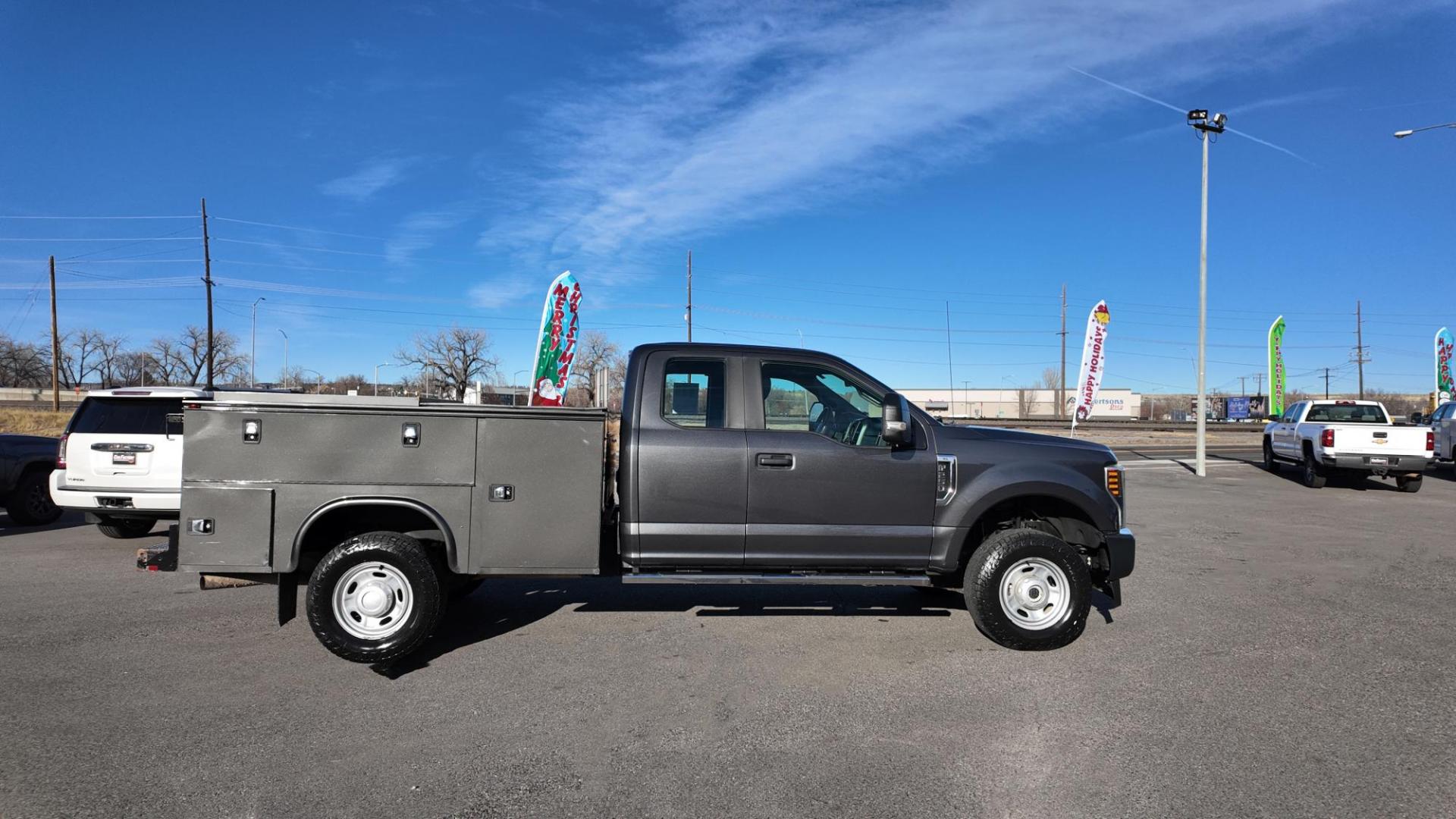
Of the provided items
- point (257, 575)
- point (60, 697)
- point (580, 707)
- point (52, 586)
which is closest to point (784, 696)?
point (580, 707)

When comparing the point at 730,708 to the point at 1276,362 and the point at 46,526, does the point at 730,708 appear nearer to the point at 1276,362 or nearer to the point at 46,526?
the point at 46,526

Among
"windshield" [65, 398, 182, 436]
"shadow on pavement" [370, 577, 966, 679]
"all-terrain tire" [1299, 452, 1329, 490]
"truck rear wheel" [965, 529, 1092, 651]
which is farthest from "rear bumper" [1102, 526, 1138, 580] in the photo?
"all-terrain tire" [1299, 452, 1329, 490]

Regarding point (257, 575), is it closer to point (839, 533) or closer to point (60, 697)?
point (60, 697)

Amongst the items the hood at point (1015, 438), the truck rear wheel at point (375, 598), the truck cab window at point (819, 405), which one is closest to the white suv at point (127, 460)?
the truck rear wheel at point (375, 598)

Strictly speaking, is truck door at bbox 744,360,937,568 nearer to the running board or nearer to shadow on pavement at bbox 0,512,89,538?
the running board

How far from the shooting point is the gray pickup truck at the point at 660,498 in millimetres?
4980

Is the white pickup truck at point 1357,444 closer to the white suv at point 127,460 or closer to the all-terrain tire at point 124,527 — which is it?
the white suv at point 127,460

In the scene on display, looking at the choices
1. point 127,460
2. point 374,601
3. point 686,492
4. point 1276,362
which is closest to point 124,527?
point 127,460

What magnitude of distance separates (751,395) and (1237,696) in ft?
11.2

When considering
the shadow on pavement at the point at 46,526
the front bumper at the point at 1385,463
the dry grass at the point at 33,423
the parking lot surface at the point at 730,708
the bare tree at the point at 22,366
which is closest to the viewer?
the parking lot surface at the point at 730,708

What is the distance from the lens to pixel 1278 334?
26.8 m

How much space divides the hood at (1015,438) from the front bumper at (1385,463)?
42.4 feet

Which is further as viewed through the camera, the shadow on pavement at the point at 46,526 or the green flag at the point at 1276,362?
the green flag at the point at 1276,362

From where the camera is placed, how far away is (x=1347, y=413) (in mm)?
17031
